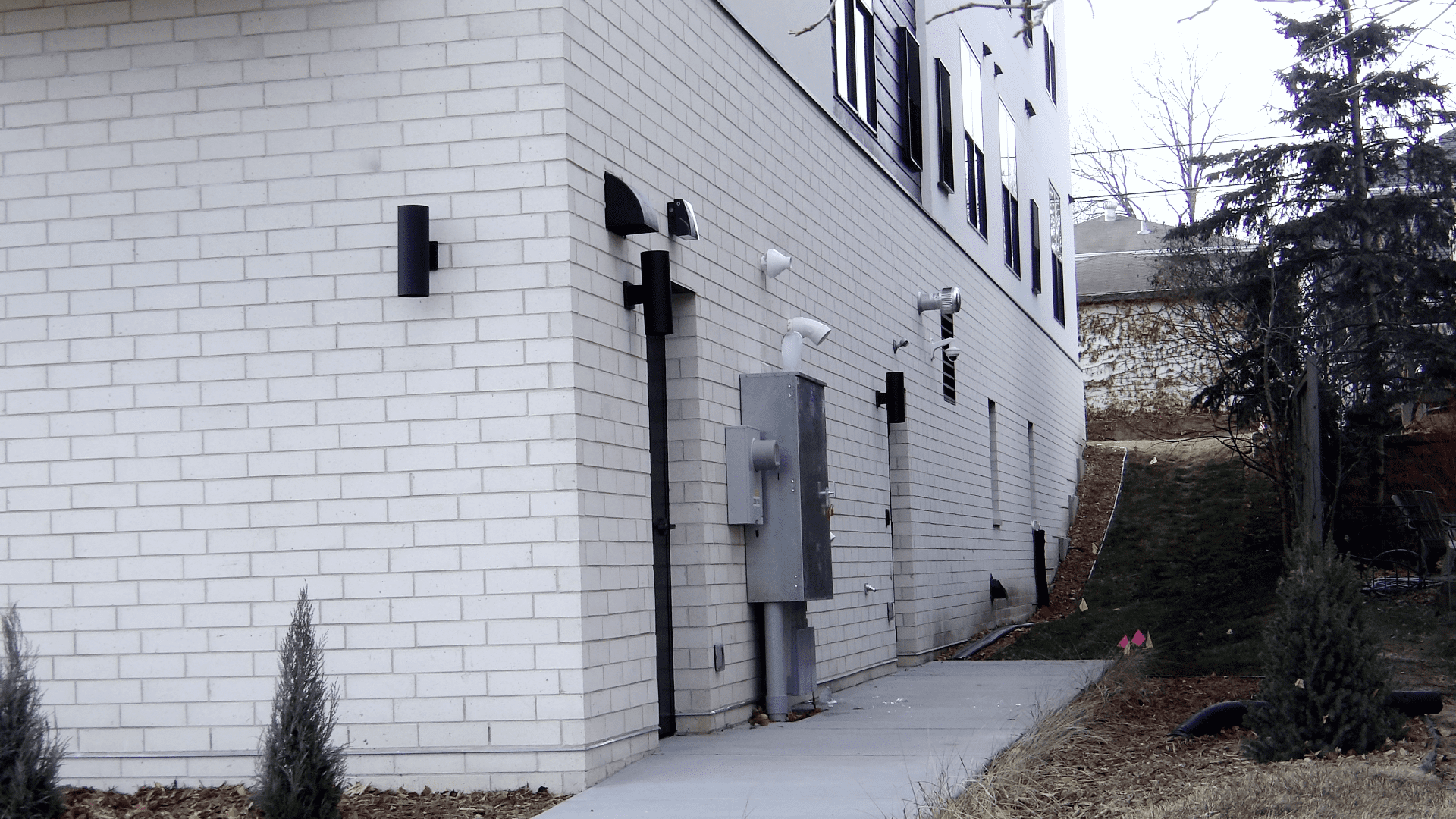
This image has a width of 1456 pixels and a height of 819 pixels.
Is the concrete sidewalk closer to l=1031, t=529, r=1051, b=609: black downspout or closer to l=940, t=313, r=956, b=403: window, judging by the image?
l=940, t=313, r=956, b=403: window

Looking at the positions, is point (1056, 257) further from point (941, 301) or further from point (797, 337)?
point (797, 337)

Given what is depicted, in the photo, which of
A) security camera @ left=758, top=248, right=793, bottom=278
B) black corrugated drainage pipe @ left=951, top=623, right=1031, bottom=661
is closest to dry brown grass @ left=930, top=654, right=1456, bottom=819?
security camera @ left=758, top=248, right=793, bottom=278

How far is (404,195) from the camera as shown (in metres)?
5.89

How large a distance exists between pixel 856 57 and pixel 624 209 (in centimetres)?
588

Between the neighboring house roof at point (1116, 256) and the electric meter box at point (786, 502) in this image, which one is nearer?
the electric meter box at point (786, 502)

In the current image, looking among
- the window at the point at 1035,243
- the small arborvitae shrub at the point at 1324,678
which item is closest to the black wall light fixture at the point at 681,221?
the small arborvitae shrub at the point at 1324,678

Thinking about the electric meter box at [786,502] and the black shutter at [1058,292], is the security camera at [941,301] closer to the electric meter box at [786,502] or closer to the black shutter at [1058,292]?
the electric meter box at [786,502]

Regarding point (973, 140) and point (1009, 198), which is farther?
point (1009, 198)

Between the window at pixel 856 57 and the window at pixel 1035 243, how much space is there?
9.34 meters

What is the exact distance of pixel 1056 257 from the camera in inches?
948

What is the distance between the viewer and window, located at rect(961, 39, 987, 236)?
622 inches

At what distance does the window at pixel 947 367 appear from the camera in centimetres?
1373

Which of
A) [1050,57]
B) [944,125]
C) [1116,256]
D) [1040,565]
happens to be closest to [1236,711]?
[944,125]

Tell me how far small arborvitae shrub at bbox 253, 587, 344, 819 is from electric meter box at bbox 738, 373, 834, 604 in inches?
142
